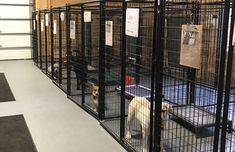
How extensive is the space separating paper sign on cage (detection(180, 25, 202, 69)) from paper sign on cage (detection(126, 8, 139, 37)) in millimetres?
768

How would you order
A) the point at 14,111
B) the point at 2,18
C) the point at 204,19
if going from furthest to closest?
1. the point at 2,18
2. the point at 14,111
3. the point at 204,19

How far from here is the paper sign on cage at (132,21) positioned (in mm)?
2871

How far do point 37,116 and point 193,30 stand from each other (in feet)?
9.83

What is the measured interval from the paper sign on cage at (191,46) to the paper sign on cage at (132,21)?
77cm

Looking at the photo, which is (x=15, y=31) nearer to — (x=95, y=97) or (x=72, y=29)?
(x=72, y=29)

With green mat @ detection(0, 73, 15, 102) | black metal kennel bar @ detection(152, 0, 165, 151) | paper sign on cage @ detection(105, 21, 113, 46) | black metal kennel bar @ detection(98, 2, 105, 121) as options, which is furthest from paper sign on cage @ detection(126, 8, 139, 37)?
green mat @ detection(0, 73, 15, 102)

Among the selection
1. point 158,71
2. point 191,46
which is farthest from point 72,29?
point 191,46

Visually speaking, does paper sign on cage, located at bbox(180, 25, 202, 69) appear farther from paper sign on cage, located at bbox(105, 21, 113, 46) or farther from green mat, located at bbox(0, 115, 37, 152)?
green mat, located at bbox(0, 115, 37, 152)

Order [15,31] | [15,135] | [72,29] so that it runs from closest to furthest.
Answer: [15,135] → [72,29] → [15,31]

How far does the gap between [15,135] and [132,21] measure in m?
2.00

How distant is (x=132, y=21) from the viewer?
2.94 meters

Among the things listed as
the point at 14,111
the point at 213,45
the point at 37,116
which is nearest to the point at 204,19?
the point at 213,45

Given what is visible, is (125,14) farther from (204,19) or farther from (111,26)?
(204,19)

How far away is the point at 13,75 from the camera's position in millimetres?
7508
